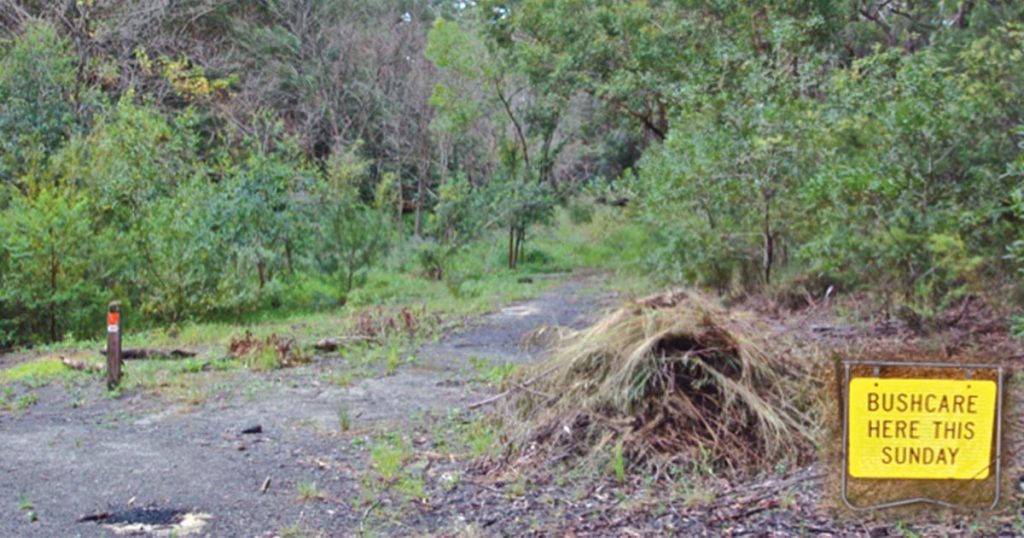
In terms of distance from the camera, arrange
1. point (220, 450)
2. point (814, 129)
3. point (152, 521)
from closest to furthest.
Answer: point (152, 521)
point (220, 450)
point (814, 129)

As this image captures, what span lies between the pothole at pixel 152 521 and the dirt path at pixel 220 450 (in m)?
0.02

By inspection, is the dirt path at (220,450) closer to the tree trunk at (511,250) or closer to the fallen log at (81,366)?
the fallen log at (81,366)

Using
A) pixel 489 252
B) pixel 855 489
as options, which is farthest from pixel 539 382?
pixel 489 252

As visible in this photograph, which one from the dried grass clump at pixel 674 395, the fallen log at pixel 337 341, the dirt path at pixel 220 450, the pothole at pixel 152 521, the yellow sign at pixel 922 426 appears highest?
the yellow sign at pixel 922 426

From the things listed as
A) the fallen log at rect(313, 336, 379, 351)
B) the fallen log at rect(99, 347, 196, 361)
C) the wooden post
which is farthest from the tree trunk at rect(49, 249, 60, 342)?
the wooden post

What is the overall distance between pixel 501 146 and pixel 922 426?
23.6 m

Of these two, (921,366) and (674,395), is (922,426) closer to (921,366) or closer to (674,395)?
(921,366)

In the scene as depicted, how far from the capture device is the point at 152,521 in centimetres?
582

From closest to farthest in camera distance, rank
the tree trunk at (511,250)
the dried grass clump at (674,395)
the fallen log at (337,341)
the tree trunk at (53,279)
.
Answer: the dried grass clump at (674,395) → the fallen log at (337,341) → the tree trunk at (53,279) → the tree trunk at (511,250)

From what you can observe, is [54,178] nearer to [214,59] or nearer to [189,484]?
[214,59]

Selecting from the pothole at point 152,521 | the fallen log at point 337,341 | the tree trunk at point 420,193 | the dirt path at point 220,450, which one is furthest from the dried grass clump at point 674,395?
the tree trunk at point 420,193

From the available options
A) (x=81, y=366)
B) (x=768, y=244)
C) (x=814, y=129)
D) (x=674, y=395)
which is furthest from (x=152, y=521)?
(x=768, y=244)

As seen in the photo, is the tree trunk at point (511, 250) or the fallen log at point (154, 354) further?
the tree trunk at point (511, 250)

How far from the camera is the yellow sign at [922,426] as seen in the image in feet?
10.4
